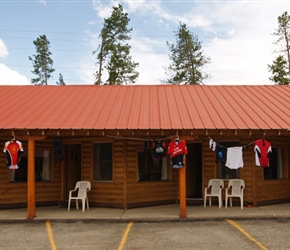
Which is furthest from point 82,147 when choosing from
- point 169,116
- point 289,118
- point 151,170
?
point 289,118

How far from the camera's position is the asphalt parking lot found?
25.5 feet

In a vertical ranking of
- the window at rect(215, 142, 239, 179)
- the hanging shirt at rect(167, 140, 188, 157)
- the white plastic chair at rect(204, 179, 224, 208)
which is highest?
the hanging shirt at rect(167, 140, 188, 157)

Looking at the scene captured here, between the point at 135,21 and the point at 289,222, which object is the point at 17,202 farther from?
the point at 135,21

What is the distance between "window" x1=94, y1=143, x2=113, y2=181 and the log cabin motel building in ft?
0.10

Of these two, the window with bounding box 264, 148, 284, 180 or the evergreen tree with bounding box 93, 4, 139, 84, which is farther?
the evergreen tree with bounding box 93, 4, 139, 84

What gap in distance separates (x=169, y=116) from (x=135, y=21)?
21828 mm

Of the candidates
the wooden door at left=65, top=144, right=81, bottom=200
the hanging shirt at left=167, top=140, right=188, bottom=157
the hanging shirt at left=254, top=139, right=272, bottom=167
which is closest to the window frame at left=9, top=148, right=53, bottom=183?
the wooden door at left=65, top=144, right=81, bottom=200

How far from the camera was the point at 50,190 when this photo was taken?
42.6 feet

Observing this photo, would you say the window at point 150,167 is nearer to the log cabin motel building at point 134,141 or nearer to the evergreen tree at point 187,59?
the log cabin motel building at point 134,141

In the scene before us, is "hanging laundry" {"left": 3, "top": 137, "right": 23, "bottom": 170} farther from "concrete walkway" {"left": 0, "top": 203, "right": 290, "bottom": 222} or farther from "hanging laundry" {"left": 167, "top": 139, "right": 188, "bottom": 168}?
"hanging laundry" {"left": 167, "top": 139, "right": 188, "bottom": 168}

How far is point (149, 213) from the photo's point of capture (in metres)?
11.1

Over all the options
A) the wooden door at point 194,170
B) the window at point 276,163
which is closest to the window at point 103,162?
the wooden door at point 194,170

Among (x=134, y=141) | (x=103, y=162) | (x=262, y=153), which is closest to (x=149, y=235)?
(x=262, y=153)

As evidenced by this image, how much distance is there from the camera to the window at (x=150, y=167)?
12.6 m
